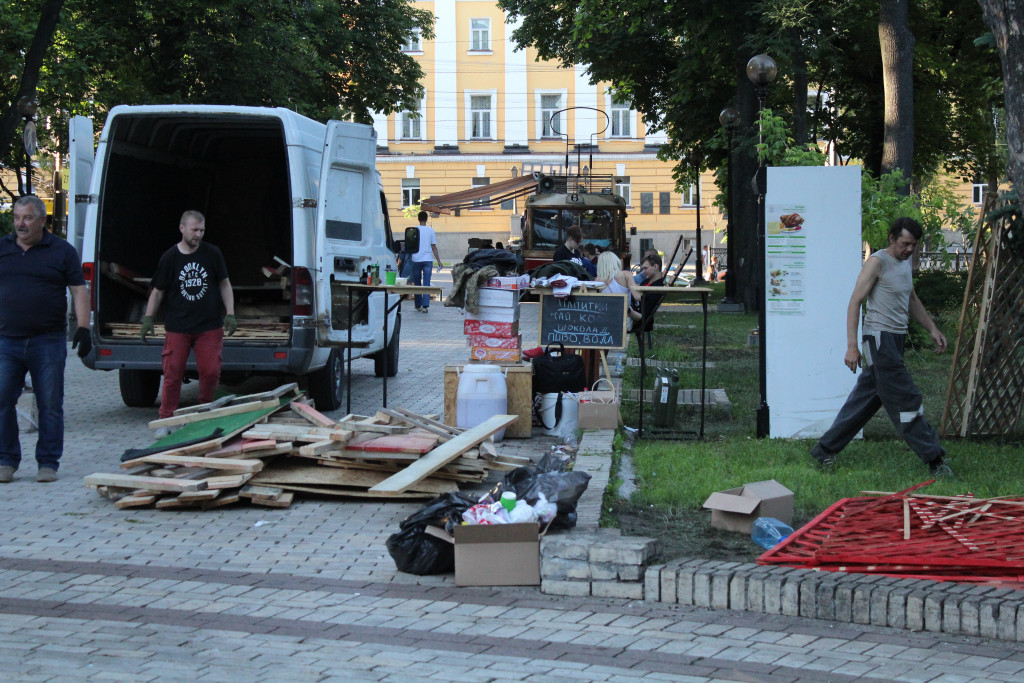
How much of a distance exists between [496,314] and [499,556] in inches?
183

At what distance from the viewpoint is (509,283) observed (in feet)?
32.5

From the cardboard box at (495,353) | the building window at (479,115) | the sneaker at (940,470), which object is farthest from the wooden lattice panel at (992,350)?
the building window at (479,115)

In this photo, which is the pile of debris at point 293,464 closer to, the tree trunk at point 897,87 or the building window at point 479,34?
the tree trunk at point 897,87

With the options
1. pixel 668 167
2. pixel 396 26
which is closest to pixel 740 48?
pixel 396 26

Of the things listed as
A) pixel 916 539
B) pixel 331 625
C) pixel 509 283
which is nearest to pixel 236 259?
pixel 509 283

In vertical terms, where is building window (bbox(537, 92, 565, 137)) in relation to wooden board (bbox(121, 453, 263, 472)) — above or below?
above

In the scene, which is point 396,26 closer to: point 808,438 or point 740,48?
point 740,48

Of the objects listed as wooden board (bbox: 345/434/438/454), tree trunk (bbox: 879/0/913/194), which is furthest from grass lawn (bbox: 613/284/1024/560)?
tree trunk (bbox: 879/0/913/194)

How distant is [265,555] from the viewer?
6.05 m

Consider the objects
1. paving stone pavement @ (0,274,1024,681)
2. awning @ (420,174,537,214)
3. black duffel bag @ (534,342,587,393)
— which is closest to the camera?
paving stone pavement @ (0,274,1024,681)

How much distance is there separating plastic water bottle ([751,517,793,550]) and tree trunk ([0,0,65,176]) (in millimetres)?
11340

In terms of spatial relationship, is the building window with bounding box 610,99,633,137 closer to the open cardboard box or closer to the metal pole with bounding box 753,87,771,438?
the metal pole with bounding box 753,87,771,438

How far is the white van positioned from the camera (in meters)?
10.1

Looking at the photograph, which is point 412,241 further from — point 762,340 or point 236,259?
point 762,340
